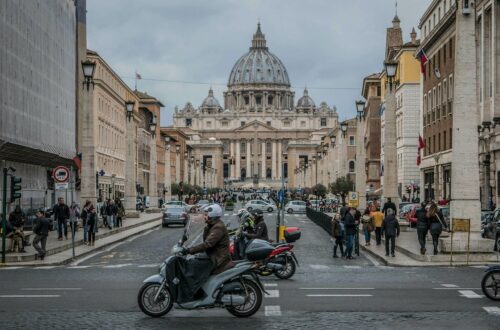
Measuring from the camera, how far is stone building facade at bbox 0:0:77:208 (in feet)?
146

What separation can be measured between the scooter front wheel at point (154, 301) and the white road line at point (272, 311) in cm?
152

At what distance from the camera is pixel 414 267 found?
2517 centimetres

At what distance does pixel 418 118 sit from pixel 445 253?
5475 centimetres

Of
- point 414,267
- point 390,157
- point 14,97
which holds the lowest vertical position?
Answer: point 414,267

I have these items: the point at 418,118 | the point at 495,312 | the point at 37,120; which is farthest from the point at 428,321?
the point at 418,118

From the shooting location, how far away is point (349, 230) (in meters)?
29.3

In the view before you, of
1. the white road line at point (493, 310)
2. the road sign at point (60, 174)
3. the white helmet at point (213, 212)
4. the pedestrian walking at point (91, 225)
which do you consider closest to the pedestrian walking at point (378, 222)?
the pedestrian walking at point (91, 225)

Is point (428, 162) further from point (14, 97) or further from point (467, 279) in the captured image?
point (467, 279)

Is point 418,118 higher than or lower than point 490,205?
higher

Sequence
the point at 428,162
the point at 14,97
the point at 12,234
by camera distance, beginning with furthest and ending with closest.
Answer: the point at 428,162
the point at 14,97
the point at 12,234

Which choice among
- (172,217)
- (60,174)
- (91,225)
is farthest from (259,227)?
(172,217)

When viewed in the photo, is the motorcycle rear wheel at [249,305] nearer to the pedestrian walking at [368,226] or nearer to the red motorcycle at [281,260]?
→ the red motorcycle at [281,260]

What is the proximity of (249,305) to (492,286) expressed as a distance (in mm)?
4467

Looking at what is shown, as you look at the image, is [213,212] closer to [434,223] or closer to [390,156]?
[434,223]
